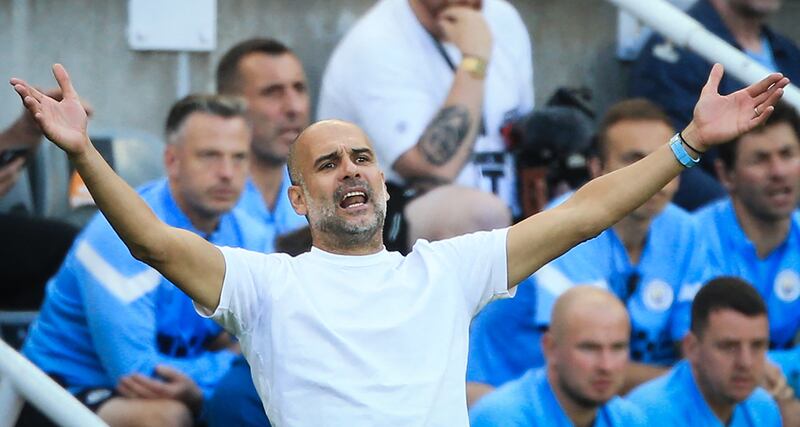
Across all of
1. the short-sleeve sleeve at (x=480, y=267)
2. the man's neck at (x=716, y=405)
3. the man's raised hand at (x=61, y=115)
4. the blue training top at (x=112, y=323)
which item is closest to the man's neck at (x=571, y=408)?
the man's neck at (x=716, y=405)

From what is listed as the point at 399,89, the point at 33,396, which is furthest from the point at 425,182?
the point at 33,396

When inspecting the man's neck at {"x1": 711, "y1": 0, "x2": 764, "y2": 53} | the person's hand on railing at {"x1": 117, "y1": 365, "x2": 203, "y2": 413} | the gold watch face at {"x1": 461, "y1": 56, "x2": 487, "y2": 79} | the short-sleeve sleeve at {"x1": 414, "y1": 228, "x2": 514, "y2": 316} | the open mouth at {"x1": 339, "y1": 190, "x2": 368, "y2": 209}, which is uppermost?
the man's neck at {"x1": 711, "y1": 0, "x2": 764, "y2": 53}

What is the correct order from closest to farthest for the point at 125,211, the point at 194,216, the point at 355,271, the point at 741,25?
the point at 125,211 < the point at 355,271 < the point at 194,216 < the point at 741,25

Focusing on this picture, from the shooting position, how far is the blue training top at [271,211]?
560cm

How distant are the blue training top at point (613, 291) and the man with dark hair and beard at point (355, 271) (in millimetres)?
1636

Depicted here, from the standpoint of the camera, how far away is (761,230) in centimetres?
597

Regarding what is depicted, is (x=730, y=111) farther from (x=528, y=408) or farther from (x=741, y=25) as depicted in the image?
(x=741, y=25)

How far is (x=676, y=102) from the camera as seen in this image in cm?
636

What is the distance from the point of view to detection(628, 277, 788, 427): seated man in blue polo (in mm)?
5340

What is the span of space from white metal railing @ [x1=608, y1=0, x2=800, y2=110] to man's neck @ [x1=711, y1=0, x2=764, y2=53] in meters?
0.53

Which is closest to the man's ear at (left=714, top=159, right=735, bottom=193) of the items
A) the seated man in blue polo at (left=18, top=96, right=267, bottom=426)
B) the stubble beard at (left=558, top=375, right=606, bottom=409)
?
the stubble beard at (left=558, top=375, right=606, bottom=409)

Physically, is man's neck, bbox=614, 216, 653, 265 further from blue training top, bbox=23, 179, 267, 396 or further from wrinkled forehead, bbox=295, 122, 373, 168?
wrinkled forehead, bbox=295, 122, 373, 168

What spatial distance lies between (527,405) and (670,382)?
0.63 meters

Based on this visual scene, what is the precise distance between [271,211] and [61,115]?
226 centimetres
